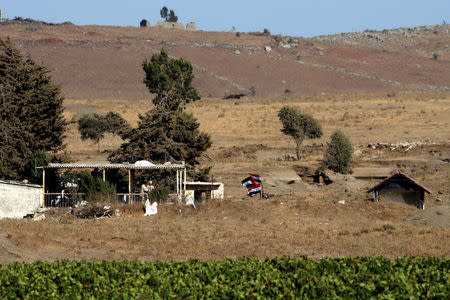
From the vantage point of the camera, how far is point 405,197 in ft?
127

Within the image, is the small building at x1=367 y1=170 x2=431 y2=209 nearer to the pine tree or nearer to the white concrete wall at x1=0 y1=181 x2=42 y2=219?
the white concrete wall at x1=0 y1=181 x2=42 y2=219

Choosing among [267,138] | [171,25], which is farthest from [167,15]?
[267,138]

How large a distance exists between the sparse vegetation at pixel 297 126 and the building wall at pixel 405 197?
2354cm

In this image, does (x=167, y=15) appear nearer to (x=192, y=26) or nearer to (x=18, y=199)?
(x=192, y=26)

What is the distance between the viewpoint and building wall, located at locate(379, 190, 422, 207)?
3859cm

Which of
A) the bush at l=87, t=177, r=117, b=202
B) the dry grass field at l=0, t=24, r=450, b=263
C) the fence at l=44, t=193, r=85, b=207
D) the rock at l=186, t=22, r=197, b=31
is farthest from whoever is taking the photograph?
the rock at l=186, t=22, r=197, b=31

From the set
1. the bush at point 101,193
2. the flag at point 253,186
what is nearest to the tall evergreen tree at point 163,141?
the flag at point 253,186

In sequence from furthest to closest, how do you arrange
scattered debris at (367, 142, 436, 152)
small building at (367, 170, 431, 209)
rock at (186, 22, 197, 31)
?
rock at (186, 22, 197, 31) → scattered debris at (367, 142, 436, 152) → small building at (367, 170, 431, 209)

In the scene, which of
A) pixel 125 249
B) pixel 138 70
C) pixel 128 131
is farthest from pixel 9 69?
pixel 138 70

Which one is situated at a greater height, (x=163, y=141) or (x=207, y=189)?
(x=163, y=141)

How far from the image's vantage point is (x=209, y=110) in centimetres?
9575

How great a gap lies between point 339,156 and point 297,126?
10.8 meters

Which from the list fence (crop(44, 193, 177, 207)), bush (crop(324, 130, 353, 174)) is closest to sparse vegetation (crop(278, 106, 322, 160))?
bush (crop(324, 130, 353, 174))

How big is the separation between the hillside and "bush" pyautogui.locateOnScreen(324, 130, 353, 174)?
66.3m
